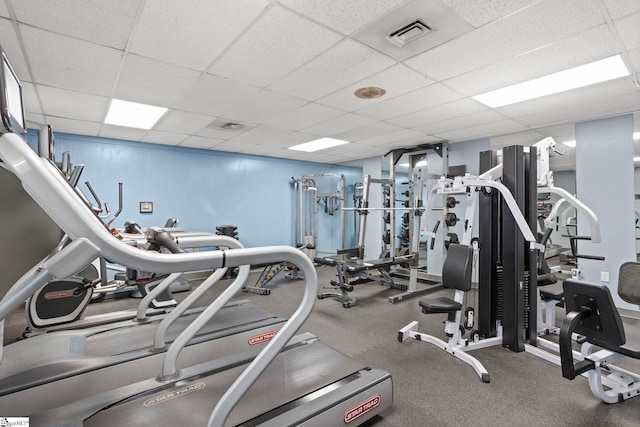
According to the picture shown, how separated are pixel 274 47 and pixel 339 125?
2141 mm

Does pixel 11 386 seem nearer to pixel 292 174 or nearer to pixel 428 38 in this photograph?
pixel 428 38

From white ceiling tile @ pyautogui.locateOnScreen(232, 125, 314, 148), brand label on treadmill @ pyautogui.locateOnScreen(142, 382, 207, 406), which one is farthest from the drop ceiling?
brand label on treadmill @ pyautogui.locateOnScreen(142, 382, 207, 406)

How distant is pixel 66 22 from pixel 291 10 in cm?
142

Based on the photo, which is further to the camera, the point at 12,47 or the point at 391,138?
the point at 391,138

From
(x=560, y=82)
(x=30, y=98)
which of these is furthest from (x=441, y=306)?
(x=30, y=98)

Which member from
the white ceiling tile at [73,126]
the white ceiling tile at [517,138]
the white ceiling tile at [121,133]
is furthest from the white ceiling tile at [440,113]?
the white ceiling tile at [73,126]

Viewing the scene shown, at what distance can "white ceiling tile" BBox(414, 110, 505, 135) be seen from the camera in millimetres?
3750

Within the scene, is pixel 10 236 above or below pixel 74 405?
above

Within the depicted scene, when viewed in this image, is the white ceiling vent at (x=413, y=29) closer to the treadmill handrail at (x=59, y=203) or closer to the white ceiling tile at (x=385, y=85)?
the white ceiling tile at (x=385, y=85)

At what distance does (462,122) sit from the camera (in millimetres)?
4062

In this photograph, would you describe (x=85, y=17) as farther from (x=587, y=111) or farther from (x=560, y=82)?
(x=587, y=111)

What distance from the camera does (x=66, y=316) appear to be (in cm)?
299

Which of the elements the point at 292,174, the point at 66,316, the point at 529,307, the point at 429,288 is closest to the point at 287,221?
the point at 292,174

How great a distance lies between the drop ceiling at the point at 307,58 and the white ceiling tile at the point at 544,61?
14 millimetres
